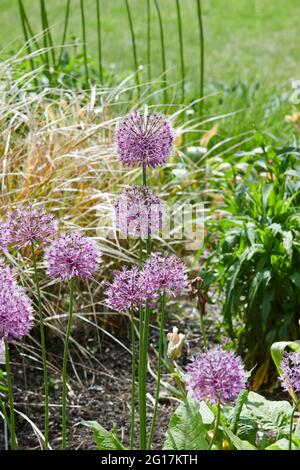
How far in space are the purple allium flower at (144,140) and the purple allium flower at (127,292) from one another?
0.89ft

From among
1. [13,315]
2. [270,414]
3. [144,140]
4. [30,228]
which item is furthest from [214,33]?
[13,315]

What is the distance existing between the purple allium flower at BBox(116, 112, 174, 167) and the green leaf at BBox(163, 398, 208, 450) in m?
0.54

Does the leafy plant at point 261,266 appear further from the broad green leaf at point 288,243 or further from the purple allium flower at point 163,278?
the purple allium flower at point 163,278

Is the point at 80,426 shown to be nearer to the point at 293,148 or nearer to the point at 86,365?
the point at 86,365

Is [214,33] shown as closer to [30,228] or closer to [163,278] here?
[30,228]

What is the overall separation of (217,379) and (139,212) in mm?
501

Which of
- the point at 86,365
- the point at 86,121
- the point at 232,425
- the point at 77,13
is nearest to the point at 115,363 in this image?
the point at 86,365

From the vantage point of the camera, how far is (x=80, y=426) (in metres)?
3.11

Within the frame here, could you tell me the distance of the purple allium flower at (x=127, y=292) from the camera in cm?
177

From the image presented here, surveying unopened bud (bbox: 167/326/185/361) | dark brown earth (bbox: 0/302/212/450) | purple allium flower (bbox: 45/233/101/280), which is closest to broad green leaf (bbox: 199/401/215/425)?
unopened bud (bbox: 167/326/185/361)

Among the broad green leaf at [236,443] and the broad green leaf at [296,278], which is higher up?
the broad green leaf at [236,443]

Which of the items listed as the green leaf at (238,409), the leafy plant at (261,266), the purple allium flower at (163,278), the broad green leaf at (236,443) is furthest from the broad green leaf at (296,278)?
the purple allium flower at (163,278)

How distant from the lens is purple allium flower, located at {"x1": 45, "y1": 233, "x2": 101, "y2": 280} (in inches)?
70.1

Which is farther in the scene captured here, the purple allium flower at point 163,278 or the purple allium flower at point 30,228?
the purple allium flower at point 30,228
